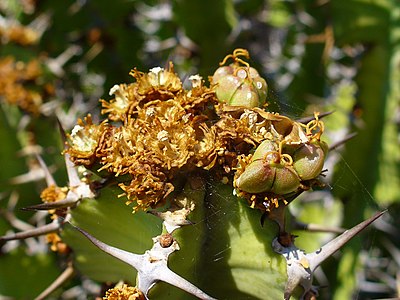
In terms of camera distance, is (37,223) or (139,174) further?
(37,223)

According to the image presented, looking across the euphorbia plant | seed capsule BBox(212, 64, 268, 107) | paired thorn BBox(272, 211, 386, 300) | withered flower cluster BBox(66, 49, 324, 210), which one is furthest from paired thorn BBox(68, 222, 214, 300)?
seed capsule BBox(212, 64, 268, 107)

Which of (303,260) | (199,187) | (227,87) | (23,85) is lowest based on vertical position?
(23,85)

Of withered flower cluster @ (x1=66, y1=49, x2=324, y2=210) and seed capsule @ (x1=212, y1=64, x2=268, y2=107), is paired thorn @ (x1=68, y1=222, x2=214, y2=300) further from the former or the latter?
seed capsule @ (x1=212, y1=64, x2=268, y2=107)

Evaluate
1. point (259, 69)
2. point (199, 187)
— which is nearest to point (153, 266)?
point (199, 187)

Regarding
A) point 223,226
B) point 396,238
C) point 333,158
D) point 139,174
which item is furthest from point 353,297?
point 139,174

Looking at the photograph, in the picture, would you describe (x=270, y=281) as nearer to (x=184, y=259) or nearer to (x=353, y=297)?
(x=184, y=259)

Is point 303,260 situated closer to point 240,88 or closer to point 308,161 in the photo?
point 308,161
